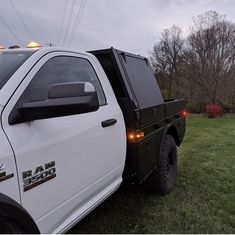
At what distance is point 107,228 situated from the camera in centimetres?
334

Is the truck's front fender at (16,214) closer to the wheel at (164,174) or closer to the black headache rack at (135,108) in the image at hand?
the black headache rack at (135,108)

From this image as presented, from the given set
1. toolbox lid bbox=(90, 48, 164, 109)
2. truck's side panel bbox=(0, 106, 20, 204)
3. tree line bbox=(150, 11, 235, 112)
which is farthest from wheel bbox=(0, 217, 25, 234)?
tree line bbox=(150, 11, 235, 112)

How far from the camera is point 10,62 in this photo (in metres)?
2.31

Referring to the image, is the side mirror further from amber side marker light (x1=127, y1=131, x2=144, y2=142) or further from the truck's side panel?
amber side marker light (x1=127, y1=131, x2=144, y2=142)

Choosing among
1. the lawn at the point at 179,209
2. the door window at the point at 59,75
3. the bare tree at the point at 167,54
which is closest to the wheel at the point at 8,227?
the door window at the point at 59,75

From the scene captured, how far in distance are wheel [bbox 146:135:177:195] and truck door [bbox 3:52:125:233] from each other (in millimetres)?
1041

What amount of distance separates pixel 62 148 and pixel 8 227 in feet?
2.02

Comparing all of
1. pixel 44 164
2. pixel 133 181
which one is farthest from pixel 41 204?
pixel 133 181

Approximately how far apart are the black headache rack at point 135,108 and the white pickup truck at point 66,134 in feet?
0.04

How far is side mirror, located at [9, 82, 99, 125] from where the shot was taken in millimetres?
1866

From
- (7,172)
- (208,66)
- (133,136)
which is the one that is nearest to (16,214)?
(7,172)

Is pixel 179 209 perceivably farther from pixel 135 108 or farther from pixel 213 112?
pixel 213 112

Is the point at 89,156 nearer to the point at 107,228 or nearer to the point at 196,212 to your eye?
the point at 107,228

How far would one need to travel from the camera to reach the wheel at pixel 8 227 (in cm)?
172
